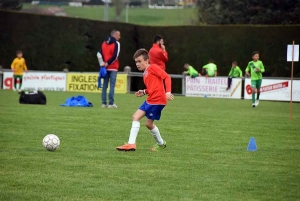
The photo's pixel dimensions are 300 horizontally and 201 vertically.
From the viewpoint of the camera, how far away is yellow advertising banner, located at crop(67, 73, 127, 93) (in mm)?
36750

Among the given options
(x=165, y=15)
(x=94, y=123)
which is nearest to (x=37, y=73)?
(x=94, y=123)

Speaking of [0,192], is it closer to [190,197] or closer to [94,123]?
[190,197]

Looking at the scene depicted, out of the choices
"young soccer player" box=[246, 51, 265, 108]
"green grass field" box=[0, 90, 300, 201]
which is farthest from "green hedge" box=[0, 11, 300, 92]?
"green grass field" box=[0, 90, 300, 201]

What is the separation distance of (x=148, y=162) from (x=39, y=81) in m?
26.7

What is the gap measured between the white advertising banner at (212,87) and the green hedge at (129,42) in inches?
151

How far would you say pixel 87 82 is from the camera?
3697 cm

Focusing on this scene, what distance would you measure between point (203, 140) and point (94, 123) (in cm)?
386

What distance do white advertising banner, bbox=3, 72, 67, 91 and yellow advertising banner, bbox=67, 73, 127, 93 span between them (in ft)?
1.20

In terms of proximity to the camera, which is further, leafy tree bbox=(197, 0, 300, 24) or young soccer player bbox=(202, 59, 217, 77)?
leafy tree bbox=(197, 0, 300, 24)

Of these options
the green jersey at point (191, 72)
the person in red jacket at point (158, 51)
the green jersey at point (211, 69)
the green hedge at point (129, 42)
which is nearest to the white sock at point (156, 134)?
the person in red jacket at point (158, 51)

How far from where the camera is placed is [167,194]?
8008 millimetres

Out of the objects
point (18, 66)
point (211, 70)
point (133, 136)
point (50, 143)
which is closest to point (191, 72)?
point (211, 70)

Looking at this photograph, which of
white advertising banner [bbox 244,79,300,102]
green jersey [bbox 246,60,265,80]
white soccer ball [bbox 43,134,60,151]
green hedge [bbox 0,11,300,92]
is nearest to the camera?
white soccer ball [bbox 43,134,60,151]

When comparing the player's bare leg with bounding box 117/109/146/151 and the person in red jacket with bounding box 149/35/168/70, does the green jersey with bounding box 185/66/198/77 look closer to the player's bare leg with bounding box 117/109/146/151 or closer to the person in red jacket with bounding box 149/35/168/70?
the person in red jacket with bounding box 149/35/168/70
